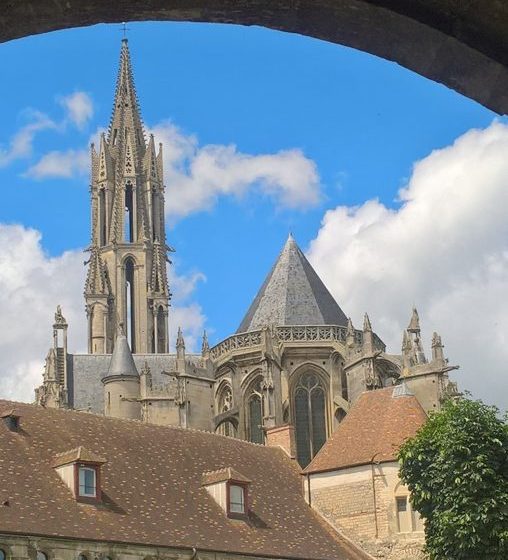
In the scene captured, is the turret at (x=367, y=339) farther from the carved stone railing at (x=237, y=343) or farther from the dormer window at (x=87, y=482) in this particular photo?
the dormer window at (x=87, y=482)

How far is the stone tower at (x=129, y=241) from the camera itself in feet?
254

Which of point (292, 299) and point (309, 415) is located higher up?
point (292, 299)

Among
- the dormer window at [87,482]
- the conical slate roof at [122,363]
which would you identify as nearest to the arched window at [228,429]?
the conical slate roof at [122,363]

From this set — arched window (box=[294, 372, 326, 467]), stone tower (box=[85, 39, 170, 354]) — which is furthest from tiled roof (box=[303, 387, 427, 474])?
stone tower (box=[85, 39, 170, 354])

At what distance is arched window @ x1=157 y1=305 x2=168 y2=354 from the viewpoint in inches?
3071

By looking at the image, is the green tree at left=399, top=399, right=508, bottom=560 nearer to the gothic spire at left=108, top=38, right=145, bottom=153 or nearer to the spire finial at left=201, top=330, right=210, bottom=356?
the spire finial at left=201, top=330, right=210, bottom=356

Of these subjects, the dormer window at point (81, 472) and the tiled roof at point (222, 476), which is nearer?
the dormer window at point (81, 472)

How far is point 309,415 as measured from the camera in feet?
172

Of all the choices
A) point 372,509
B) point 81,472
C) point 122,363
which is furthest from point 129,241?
point 81,472

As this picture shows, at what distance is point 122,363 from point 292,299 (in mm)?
9109

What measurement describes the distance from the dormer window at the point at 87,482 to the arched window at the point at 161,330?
5068cm

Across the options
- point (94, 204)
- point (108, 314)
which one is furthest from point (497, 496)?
point (94, 204)

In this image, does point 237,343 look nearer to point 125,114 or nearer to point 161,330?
point 161,330

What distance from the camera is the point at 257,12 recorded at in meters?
3.74
